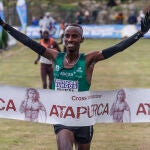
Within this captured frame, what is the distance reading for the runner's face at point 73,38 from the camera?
7285mm

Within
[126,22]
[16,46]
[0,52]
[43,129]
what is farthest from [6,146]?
[126,22]

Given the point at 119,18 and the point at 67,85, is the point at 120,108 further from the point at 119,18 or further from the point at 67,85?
the point at 119,18

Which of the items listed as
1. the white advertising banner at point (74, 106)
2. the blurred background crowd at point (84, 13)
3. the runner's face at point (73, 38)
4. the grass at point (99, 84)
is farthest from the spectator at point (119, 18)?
the runner's face at point (73, 38)

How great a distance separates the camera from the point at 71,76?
7293 millimetres

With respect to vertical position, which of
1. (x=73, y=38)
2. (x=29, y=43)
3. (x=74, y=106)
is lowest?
(x=74, y=106)

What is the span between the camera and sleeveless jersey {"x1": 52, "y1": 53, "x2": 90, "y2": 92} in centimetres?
730

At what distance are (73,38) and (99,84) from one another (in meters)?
12.6

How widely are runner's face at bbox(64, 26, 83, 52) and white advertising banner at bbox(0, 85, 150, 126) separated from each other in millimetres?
585

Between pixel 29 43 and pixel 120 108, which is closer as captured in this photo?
pixel 29 43

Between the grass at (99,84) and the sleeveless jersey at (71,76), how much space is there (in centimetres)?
380

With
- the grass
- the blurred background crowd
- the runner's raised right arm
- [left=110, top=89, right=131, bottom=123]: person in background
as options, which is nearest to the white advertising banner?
[left=110, top=89, right=131, bottom=123]: person in background

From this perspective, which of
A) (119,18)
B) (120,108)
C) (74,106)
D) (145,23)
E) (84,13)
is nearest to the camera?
(145,23)

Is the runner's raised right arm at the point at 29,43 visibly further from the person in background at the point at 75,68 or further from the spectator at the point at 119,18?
the spectator at the point at 119,18

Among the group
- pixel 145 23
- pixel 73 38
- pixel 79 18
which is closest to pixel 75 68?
pixel 73 38
